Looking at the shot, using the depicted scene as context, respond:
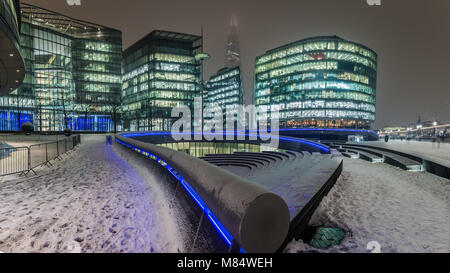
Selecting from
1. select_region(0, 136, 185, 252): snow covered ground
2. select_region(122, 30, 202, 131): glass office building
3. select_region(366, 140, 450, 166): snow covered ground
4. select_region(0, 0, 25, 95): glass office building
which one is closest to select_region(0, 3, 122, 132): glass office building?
select_region(122, 30, 202, 131): glass office building

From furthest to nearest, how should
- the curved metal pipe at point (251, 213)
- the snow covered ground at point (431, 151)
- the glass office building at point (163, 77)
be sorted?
the glass office building at point (163, 77) → the snow covered ground at point (431, 151) → the curved metal pipe at point (251, 213)

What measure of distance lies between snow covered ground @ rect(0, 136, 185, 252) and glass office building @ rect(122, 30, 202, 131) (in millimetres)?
74155

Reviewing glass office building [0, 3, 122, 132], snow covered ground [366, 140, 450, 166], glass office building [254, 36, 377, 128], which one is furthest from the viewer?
glass office building [254, 36, 377, 128]

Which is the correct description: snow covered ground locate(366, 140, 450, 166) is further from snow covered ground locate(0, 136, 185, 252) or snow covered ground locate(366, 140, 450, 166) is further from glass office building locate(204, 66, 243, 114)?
glass office building locate(204, 66, 243, 114)

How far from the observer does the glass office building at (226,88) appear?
433ft

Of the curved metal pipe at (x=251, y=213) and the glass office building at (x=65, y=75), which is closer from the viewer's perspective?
the curved metal pipe at (x=251, y=213)

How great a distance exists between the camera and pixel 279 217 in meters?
2.66

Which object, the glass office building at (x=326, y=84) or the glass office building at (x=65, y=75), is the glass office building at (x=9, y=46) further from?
the glass office building at (x=326, y=84)

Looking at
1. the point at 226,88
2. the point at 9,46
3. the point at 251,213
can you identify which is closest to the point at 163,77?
the point at 226,88

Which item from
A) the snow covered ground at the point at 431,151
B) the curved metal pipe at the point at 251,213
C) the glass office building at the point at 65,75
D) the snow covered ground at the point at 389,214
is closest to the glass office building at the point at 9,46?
the curved metal pipe at the point at 251,213

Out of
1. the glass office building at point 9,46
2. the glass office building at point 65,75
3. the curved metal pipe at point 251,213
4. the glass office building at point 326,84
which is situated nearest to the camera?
the curved metal pipe at point 251,213

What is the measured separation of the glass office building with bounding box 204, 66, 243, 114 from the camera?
13199cm

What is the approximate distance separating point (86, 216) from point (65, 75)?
264 feet

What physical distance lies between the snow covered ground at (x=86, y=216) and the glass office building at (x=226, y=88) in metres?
126
